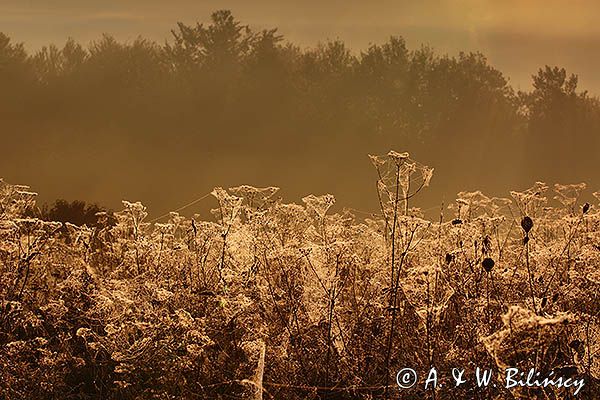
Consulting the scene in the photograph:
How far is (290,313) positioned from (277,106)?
31.4 meters

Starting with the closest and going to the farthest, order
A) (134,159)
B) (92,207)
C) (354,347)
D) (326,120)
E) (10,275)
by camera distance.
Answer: (354,347)
(10,275)
(92,207)
(134,159)
(326,120)

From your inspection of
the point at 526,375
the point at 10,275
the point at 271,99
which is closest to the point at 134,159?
the point at 271,99

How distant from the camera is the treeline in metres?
33.4

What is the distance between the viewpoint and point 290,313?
5355 millimetres

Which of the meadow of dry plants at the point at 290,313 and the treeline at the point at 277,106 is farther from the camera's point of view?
the treeline at the point at 277,106

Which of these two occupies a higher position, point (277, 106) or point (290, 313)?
point (277, 106)

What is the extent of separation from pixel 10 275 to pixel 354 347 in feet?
8.22

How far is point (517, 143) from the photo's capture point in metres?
40.3

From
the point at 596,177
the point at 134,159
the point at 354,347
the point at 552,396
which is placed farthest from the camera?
the point at 596,177

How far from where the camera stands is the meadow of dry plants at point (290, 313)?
15.4 feet

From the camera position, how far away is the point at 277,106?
36406 mm

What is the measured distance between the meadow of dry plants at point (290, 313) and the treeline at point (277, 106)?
25.3 m

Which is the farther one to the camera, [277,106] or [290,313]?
[277,106]

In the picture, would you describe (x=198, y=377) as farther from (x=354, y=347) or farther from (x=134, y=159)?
(x=134, y=159)
